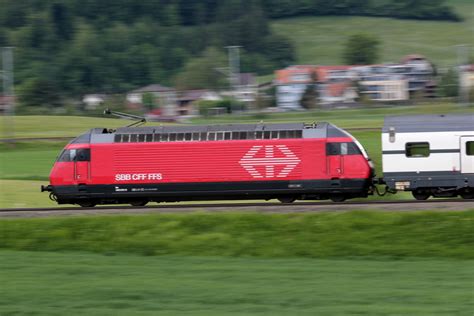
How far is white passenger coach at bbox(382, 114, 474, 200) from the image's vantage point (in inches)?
1328

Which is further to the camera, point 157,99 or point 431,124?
point 157,99

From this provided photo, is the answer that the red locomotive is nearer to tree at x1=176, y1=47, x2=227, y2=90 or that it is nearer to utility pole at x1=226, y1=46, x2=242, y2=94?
utility pole at x1=226, y1=46, x2=242, y2=94

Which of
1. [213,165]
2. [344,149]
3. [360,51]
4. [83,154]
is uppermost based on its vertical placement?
[360,51]

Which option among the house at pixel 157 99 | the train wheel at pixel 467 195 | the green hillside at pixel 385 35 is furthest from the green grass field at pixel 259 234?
the green hillside at pixel 385 35

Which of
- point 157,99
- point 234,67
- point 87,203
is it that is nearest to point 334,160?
point 87,203

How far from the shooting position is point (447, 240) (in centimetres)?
2492

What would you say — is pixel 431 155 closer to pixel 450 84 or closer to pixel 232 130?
pixel 232 130

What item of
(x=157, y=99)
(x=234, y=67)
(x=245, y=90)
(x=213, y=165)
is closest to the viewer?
(x=213, y=165)

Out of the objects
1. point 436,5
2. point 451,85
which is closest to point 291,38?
point 436,5

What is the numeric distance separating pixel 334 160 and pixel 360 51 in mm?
125074

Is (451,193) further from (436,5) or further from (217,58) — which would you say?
(436,5)

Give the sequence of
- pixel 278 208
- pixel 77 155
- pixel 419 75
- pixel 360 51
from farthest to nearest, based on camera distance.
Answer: pixel 360 51, pixel 419 75, pixel 77 155, pixel 278 208

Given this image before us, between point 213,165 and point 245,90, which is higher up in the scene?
point 245,90

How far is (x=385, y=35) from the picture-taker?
17550 centimetres
